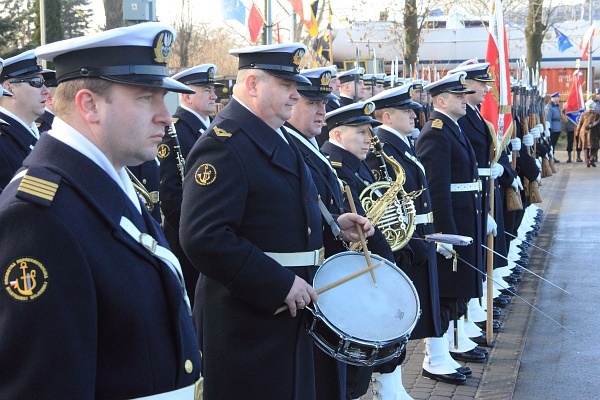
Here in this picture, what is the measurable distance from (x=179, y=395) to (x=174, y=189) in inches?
164

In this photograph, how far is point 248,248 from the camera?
3680 mm

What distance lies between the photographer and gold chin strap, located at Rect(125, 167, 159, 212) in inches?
241

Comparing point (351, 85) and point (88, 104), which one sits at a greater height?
point (351, 85)

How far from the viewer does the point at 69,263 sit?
2176 millimetres

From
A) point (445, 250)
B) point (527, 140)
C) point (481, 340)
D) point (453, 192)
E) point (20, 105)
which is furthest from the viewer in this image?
point (527, 140)

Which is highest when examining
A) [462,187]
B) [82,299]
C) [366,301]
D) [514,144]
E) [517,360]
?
[82,299]

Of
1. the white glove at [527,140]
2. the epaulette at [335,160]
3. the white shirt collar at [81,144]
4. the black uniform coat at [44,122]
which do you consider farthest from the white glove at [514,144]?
the white shirt collar at [81,144]

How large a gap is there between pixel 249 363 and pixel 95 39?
1825 mm

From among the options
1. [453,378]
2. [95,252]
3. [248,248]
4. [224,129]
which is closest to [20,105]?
[224,129]

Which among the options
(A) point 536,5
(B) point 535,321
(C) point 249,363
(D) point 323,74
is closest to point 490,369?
(B) point 535,321

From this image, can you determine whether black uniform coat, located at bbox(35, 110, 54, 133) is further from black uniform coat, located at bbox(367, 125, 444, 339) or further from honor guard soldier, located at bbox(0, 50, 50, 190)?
black uniform coat, located at bbox(367, 125, 444, 339)

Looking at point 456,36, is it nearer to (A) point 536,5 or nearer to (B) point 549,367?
(A) point 536,5

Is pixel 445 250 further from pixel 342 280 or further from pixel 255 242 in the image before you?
pixel 255 242

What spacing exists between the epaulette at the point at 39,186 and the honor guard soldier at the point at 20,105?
320 centimetres
